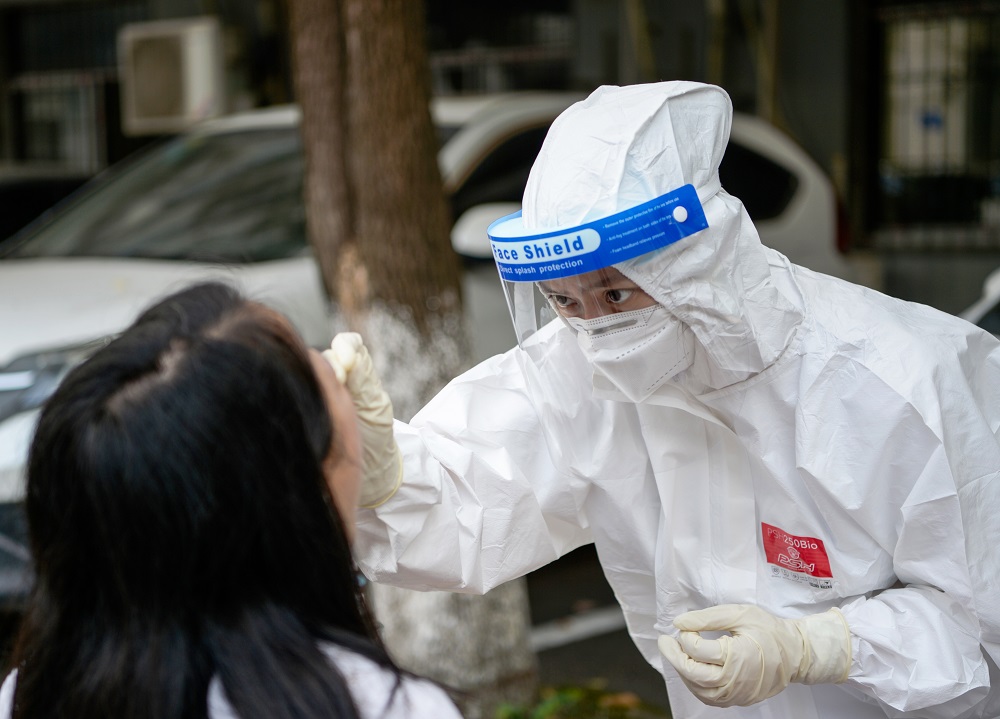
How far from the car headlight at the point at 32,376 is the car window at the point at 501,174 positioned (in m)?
1.52

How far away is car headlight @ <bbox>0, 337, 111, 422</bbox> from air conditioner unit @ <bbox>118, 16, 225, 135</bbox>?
16.5 feet

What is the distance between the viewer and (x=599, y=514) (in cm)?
201

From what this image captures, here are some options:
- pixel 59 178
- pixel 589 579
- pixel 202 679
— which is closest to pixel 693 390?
pixel 202 679

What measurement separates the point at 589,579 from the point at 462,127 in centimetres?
187

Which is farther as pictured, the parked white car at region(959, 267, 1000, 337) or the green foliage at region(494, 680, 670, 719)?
the green foliage at region(494, 680, 670, 719)

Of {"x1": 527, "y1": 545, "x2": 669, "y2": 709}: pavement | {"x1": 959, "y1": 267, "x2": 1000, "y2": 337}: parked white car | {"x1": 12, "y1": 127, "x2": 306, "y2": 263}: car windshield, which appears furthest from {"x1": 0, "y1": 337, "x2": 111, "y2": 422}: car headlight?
{"x1": 959, "y1": 267, "x2": 1000, "y2": 337}: parked white car

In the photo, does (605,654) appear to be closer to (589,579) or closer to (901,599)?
(589,579)

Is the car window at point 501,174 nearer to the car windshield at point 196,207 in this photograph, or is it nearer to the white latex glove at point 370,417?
the car windshield at point 196,207

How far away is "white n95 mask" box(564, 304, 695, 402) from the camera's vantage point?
1.75 meters

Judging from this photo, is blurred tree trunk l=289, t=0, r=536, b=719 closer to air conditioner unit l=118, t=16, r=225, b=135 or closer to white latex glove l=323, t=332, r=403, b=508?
white latex glove l=323, t=332, r=403, b=508

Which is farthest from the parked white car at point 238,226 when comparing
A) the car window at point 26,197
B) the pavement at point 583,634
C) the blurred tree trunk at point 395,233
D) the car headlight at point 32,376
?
the car window at point 26,197

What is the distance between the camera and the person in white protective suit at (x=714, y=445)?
5.51 ft

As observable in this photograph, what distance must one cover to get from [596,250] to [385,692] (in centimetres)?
69

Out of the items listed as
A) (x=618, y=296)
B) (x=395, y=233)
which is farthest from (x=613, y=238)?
(x=395, y=233)
